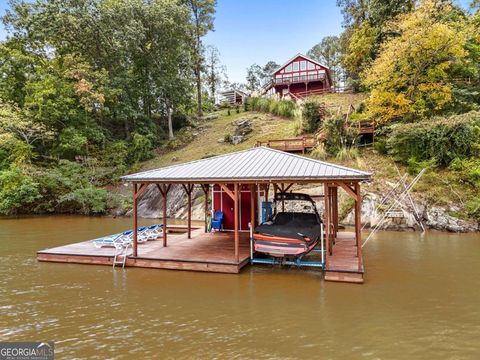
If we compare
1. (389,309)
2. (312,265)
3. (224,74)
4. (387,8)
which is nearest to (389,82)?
(387,8)

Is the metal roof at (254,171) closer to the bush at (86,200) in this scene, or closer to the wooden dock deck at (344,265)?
the wooden dock deck at (344,265)

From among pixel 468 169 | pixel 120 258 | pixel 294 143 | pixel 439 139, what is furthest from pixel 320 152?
pixel 120 258

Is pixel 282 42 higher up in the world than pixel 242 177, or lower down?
higher up

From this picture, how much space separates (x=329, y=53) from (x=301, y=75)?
21149 mm

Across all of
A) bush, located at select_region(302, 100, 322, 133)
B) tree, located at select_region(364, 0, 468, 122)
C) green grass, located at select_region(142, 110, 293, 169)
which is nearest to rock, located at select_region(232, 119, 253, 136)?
green grass, located at select_region(142, 110, 293, 169)

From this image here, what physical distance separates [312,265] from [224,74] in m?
45.0

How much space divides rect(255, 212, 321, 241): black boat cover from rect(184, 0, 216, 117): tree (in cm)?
2872

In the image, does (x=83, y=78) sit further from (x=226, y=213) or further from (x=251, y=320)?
(x=251, y=320)

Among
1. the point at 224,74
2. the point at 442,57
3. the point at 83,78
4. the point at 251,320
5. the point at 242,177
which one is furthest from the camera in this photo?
the point at 224,74

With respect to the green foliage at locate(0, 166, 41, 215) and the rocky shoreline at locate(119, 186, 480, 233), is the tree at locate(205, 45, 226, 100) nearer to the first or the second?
the green foliage at locate(0, 166, 41, 215)

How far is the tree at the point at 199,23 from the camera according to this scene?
35375 millimetres

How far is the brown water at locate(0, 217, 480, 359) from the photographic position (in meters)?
4.66

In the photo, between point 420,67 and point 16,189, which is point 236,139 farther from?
point 16,189

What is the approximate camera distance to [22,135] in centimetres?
2333
